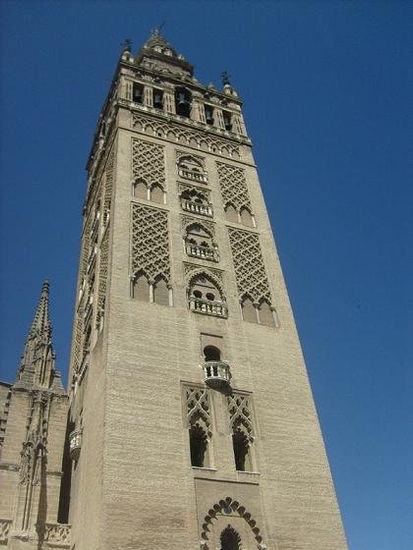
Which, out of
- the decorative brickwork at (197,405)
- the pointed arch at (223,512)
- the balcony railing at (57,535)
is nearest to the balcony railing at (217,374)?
the decorative brickwork at (197,405)

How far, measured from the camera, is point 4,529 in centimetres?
1399

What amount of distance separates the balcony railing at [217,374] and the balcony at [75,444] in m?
3.88

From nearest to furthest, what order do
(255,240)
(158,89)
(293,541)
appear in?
(293,541)
(255,240)
(158,89)

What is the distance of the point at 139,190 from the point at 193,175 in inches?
107

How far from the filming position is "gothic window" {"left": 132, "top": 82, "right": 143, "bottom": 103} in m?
25.8

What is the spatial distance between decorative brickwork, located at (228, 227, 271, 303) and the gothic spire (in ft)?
20.3

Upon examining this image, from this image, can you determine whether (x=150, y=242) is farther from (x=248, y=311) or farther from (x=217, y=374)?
(x=217, y=374)

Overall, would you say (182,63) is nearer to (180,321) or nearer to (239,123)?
(239,123)

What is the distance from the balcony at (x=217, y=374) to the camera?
1533cm

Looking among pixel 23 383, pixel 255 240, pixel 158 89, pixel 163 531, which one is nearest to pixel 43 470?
pixel 23 383

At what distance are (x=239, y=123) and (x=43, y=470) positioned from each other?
17.6 m

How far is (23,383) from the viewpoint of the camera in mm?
17141

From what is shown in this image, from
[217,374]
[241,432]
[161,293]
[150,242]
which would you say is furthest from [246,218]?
[241,432]

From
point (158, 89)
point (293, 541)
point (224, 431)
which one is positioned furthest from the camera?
point (158, 89)
